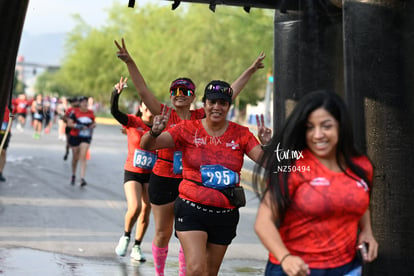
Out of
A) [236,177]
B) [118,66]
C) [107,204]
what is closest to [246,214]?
[107,204]

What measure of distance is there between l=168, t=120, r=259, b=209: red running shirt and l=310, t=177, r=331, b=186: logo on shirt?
2031 mm

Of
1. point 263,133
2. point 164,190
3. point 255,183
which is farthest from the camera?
point 164,190

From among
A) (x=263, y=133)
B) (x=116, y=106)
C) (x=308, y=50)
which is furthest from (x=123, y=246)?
(x=263, y=133)

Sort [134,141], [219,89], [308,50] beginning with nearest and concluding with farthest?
[219,89] < [134,141] < [308,50]

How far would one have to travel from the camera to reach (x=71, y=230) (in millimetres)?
11305

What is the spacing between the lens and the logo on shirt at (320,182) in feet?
13.2

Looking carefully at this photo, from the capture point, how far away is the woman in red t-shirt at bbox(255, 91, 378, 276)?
3.99 m

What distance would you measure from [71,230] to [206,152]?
5661 mm

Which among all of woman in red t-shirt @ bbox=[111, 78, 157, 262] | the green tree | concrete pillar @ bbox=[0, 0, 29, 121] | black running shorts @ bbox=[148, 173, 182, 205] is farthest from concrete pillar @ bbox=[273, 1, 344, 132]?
the green tree

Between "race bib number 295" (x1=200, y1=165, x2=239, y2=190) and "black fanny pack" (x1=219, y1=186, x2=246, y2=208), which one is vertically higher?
"race bib number 295" (x1=200, y1=165, x2=239, y2=190)

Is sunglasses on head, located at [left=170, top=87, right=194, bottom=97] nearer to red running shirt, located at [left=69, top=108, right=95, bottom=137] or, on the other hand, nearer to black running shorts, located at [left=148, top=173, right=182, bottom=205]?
black running shorts, located at [left=148, top=173, right=182, bottom=205]

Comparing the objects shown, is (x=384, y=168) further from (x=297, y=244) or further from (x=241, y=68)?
(x=241, y=68)

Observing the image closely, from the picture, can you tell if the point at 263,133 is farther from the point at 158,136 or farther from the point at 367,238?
the point at 367,238

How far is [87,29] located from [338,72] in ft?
294
